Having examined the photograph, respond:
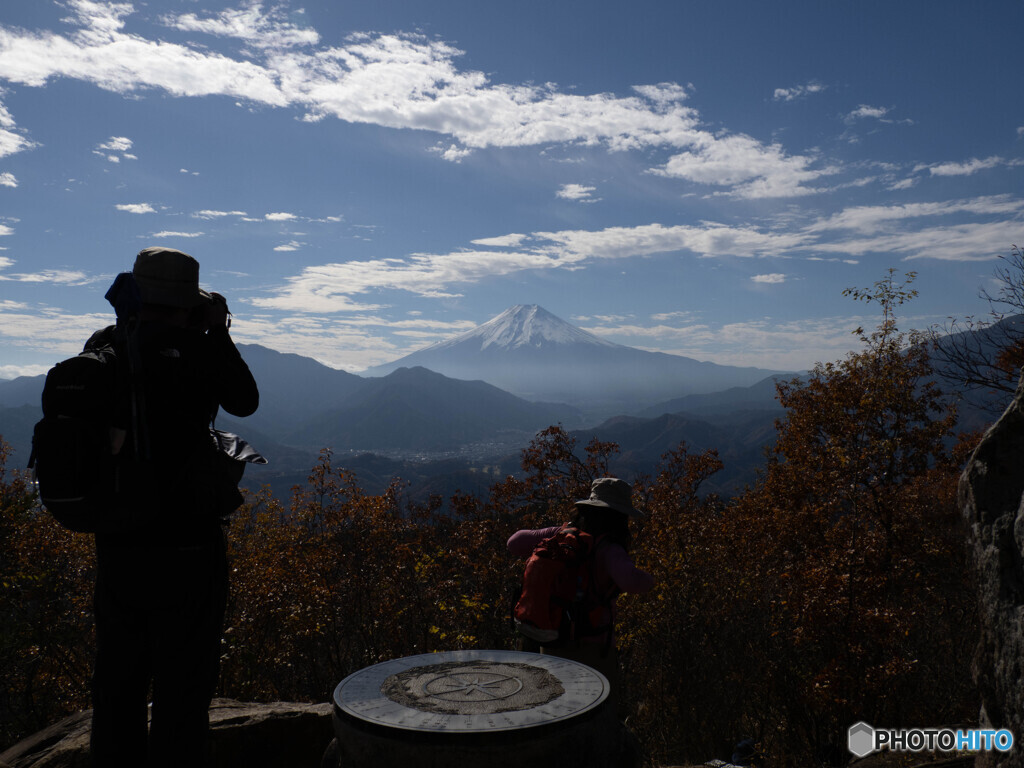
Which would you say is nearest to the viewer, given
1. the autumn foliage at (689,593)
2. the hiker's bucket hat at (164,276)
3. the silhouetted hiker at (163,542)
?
the silhouetted hiker at (163,542)

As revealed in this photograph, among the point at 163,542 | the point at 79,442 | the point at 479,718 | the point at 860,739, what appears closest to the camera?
the point at 79,442

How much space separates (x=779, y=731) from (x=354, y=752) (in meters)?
10.5

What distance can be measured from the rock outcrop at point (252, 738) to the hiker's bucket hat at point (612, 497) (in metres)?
3.14

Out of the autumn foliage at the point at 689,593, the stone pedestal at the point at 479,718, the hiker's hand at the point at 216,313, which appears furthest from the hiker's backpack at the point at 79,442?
the autumn foliage at the point at 689,593

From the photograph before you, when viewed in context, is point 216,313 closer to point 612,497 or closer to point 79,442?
point 79,442

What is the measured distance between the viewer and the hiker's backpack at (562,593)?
473 cm

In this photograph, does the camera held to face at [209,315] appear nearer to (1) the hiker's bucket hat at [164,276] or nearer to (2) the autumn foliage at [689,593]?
(1) the hiker's bucket hat at [164,276]

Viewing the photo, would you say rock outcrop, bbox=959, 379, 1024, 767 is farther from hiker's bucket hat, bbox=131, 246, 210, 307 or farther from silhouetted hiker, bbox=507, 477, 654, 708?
hiker's bucket hat, bbox=131, 246, 210, 307

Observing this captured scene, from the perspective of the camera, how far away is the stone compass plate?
356cm

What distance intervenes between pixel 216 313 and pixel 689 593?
33.1 ft

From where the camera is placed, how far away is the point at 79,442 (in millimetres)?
2713

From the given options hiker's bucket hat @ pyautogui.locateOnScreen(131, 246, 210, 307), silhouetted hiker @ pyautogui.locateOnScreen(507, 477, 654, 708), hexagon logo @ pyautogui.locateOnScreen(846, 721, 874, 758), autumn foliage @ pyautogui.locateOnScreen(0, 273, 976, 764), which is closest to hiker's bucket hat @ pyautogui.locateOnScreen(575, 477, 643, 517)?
silhouetted hiker @ pyautogui.locateOnScreen(507, 477, 654, 708)

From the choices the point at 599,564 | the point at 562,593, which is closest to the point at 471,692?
the point at 562,593

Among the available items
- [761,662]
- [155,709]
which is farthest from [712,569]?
[155,709]
